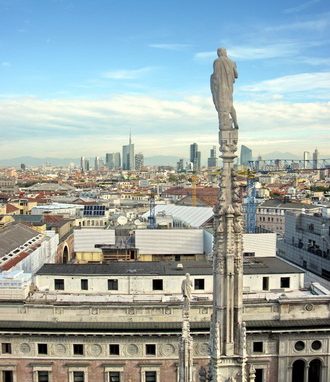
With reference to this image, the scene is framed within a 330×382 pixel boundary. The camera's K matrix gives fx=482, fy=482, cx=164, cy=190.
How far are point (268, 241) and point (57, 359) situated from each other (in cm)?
2093

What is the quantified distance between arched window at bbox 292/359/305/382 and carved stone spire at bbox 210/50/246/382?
907 inches

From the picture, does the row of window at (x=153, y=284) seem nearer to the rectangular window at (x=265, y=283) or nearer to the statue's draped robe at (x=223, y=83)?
the rectangular window at (x=265, y=283)

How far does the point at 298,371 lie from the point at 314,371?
3.47 ft

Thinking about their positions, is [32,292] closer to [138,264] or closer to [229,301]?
[138,264]

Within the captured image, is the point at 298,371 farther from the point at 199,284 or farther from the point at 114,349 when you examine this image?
the point at 114,349

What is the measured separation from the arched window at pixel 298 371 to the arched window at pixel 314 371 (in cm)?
53

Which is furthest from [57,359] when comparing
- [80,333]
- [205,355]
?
[205,355]

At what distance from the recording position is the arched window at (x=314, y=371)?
1217 inches

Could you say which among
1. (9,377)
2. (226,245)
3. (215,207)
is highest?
(215,207)

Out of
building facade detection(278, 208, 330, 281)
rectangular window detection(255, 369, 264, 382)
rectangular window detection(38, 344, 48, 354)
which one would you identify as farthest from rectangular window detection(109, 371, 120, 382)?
building facade detection(278, 208, 330, 281)

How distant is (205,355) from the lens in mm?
29547

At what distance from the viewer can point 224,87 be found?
10.2 meters

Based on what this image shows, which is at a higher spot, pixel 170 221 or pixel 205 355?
pixel 170 221

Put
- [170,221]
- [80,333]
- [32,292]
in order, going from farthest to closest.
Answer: [170,221], [32,292], [80,333]
